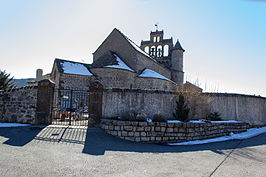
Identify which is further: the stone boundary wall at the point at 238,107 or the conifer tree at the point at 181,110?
the stone boundary wall at the point at 238,107

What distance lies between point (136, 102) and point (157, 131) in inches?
76.1

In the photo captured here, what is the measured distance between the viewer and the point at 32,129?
7070 millimetres

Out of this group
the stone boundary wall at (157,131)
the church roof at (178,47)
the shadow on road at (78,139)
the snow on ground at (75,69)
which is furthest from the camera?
the church roof at (178,47)

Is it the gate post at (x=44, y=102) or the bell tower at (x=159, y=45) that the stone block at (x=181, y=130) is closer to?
the gate post at (x=44, y=102)

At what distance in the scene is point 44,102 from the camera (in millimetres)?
8109

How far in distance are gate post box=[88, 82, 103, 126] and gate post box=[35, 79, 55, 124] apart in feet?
6.51

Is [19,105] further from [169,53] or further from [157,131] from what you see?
[169,53]

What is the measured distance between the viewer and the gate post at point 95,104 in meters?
8.00

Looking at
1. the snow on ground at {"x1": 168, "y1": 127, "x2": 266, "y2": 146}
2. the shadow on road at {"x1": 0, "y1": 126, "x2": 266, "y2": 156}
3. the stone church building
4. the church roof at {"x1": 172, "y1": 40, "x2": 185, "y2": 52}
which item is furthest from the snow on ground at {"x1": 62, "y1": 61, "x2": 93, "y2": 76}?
the church roof at {"x1": 172, "y1": 40, "x2": 185, "y2": 52}

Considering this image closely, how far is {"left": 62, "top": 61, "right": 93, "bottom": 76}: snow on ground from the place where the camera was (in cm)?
1695

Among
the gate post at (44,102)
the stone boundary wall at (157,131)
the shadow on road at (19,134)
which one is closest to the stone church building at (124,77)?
the stone boundary wall at (157,131)

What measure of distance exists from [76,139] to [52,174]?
8.87ft

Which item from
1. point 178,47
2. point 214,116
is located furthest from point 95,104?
point 178,47

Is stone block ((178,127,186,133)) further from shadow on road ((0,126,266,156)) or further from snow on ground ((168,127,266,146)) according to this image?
shadow on road ((0,126,266,156))
